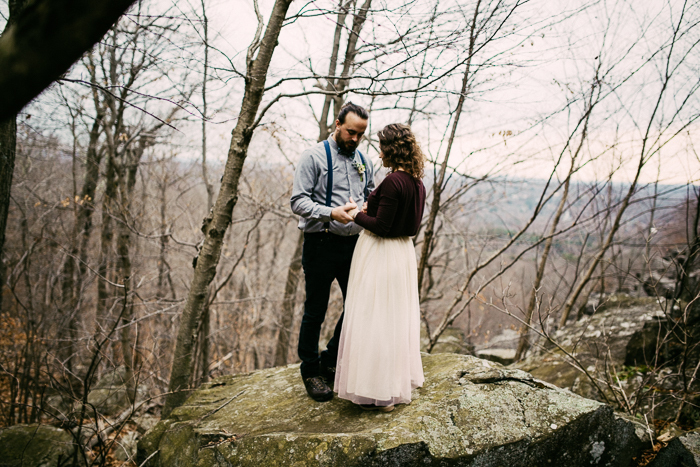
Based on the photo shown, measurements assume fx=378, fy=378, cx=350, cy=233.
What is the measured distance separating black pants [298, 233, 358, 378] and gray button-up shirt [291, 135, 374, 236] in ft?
0.34

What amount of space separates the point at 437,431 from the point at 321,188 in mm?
1752

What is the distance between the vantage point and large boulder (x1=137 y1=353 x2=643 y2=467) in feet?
7.00

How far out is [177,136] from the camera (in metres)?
9.27

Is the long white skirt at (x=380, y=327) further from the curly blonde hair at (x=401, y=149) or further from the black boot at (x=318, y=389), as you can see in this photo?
the curly blonde hair at (x=401, y=149)

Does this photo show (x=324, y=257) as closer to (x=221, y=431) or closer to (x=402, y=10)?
(x=221, y=431)

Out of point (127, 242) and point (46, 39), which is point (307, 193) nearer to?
point (46, 39)

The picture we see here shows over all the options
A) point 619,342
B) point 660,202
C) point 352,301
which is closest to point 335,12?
point 352,301

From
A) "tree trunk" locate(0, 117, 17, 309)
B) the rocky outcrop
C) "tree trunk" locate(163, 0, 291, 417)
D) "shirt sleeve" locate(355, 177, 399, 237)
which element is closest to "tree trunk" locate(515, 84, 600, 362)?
the rocky outcrop

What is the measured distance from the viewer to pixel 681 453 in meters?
2.31

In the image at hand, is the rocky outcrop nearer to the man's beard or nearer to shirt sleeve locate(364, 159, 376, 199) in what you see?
shirt sleeve locate(364, 159, 376, 199)

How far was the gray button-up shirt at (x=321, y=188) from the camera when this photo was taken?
2.60 meters

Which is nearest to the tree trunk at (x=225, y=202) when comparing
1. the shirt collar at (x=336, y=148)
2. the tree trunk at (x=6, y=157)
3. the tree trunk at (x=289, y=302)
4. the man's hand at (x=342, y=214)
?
the shirt collar at (x=336, y=148)

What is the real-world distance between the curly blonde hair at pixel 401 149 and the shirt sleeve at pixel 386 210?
164 mm

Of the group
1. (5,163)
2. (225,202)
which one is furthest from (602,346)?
(5,163)
